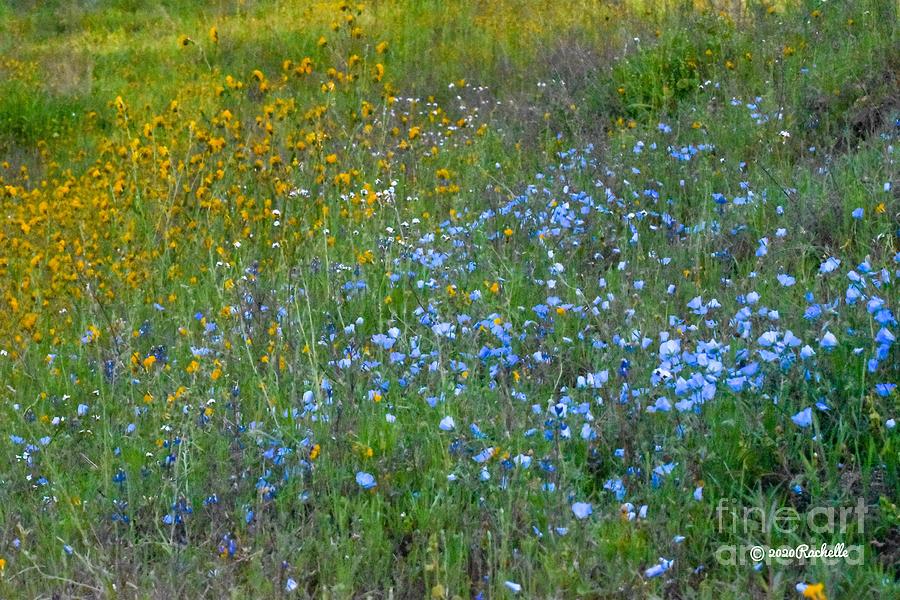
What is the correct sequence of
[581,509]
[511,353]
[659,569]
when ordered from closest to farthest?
[659,569] → [581,509] → [511,353]

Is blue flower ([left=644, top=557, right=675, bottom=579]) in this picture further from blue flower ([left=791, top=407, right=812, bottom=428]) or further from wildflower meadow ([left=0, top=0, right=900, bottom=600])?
blue flower ([left=791, top=407, right=812, bottom=428])

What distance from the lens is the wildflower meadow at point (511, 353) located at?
90.4 inches

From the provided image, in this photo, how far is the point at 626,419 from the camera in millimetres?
2664

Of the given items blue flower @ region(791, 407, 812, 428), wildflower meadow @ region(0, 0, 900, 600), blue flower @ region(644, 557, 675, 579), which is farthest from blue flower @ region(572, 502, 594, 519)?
blue flower @ region(791, 407, 812, 428)

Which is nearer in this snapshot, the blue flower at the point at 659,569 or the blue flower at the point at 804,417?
the blue flower at the point at 659,569

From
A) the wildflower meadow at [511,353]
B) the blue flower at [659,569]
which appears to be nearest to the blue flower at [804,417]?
the wildflower meadow at [511,353]

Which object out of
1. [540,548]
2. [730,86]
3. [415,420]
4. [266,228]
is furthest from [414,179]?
[540,548]

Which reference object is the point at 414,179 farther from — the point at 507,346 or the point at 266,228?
Answer: the point at 507,346

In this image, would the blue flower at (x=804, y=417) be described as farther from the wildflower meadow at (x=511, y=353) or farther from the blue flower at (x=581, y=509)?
the blue flower at (x=581, y=509)

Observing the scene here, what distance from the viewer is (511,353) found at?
3.14 metres

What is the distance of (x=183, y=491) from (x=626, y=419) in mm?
1151

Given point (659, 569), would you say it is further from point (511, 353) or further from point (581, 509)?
point (511, 353)

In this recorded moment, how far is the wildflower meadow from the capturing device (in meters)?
2.29

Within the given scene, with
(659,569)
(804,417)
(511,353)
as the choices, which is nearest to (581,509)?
(659,569)
